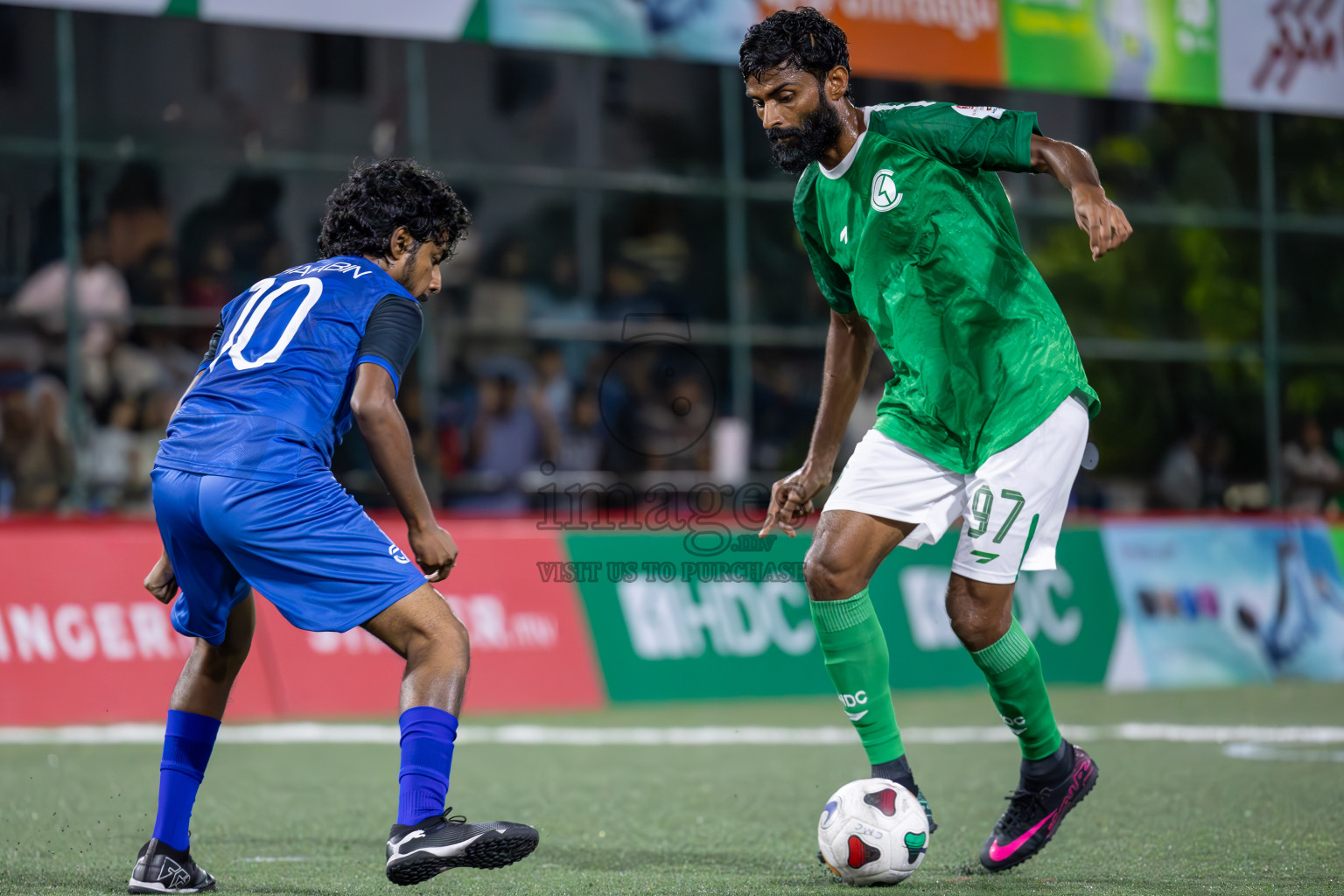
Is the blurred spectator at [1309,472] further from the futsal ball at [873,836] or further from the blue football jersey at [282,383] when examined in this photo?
the blue football jersey at [282,383]

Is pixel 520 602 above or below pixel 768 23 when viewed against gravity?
below

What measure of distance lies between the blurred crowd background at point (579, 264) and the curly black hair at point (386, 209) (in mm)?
8527

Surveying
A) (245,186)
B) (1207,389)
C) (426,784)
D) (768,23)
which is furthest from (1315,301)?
(426,784)

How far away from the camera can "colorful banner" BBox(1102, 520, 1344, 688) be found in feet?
36.9

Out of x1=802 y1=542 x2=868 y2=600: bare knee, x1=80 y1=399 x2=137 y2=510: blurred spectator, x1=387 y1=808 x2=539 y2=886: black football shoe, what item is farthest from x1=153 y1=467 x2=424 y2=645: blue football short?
x1=80 y1=399 x2=137 y2=510: blurred spectator

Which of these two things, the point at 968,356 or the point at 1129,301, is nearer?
the point at 968,356

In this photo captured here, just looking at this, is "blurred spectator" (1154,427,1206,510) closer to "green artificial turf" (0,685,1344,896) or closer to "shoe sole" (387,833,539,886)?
"green artificial turf" (0,685,1344,896)

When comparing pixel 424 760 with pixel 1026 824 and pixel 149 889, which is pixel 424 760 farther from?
pixel 1026 824

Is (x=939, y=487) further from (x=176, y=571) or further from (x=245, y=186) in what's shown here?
(x=245, y=186)

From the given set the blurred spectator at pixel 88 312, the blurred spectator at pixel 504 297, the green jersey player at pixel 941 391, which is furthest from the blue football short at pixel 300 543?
the blurred spectator at pixel 504 297

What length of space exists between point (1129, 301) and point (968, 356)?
48.9 ft

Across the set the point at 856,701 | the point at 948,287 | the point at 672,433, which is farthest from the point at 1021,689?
the point at 672,433

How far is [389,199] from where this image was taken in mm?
4285

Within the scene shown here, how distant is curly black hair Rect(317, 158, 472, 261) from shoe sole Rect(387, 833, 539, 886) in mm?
1610
